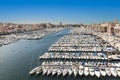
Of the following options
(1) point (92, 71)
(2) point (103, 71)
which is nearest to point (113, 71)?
(2) point (103, 71)

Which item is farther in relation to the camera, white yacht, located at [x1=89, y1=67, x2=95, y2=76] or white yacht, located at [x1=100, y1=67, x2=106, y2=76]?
white yacht, located at [x1=89, y1=67, x2=95, y2=76]

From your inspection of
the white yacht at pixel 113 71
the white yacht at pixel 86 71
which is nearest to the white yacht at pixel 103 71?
the white yacht at pixel 113 71

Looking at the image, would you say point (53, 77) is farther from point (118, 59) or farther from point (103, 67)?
point (118, 59)

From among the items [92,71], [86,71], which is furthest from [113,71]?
[86,71]

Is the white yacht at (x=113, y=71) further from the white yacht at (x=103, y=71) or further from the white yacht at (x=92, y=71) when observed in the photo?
the white yacht at (x=92, y=71)

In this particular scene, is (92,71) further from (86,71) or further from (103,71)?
(103,71)

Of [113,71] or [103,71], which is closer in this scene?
[113,71]

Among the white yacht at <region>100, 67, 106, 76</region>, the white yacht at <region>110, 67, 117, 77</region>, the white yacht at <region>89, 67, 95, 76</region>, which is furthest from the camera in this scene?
the white yacht at <region>89, 67, 95, 76</region>

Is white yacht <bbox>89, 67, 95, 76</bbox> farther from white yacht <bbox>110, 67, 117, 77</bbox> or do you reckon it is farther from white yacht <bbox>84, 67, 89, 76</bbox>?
white yacht <bbox>110, 67, 117, 77</bbox>

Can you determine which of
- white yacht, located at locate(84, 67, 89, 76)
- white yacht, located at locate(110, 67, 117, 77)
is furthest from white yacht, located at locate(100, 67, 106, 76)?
white yacht, located at locate(84, 67, 89, 76)

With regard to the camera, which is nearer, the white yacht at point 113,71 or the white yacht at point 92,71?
the white yacht at point 113,71

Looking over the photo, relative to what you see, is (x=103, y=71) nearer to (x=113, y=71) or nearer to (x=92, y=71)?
(x=113, y=71)
